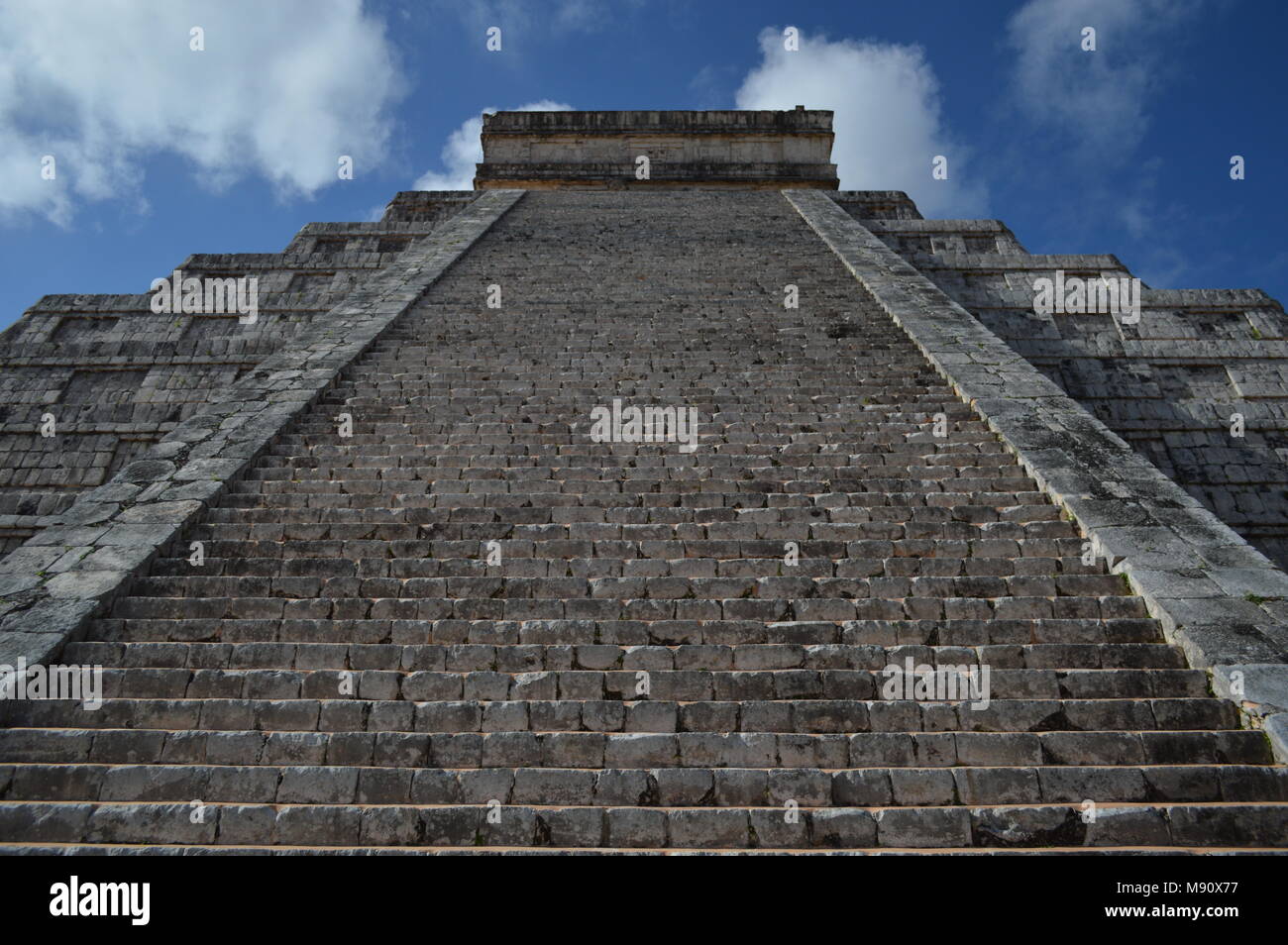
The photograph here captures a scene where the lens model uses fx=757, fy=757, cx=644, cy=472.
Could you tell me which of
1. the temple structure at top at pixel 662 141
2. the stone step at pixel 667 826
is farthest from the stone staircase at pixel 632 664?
the temple structure at top at pixel 662 141

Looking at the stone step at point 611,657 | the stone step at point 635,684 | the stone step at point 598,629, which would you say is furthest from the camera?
the stone step at point 598,629

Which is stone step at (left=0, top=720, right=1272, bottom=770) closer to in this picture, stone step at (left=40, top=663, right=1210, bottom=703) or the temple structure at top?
stone step at (left=40, top=663, right=1210, bottom=703)

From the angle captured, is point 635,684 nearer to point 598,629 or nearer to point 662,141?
point 598,629

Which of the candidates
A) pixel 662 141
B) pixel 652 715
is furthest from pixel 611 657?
pixel 662 141

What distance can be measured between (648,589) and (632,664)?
622 mm

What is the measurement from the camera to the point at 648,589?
14.9ft

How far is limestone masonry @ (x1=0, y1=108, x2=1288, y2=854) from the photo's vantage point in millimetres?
3336

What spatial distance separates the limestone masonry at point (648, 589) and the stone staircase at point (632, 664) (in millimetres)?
20

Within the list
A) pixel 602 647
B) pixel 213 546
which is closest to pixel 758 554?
pixel 602 647

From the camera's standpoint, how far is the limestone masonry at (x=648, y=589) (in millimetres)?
3336

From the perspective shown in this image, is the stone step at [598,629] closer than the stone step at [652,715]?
No

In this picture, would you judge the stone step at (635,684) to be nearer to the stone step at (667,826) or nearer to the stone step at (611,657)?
the stone step at (611,657)

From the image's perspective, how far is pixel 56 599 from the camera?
14.5 feet

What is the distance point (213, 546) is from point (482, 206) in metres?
10.7
